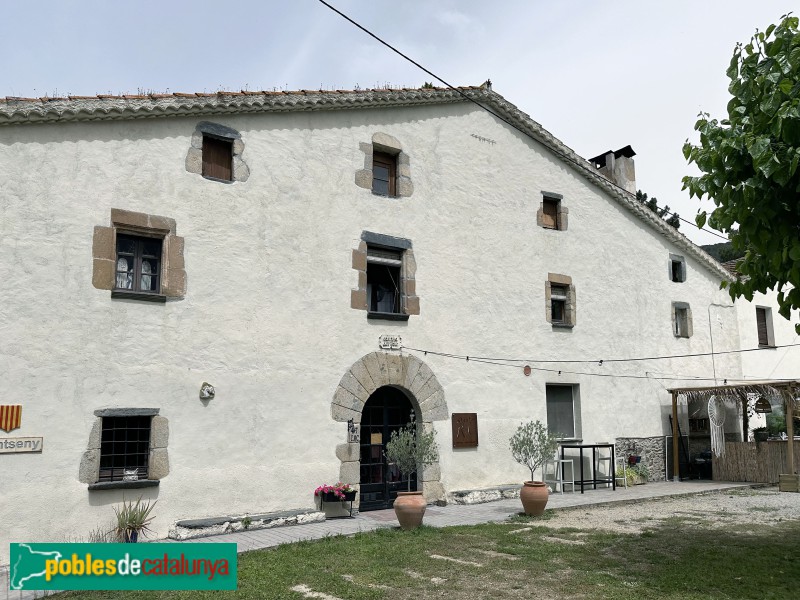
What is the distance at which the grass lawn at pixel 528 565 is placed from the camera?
6945 mm


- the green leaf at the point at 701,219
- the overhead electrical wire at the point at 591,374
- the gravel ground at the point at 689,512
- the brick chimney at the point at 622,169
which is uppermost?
the brick chimney at the point at 622,169

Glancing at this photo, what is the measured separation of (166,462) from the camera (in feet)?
32.5

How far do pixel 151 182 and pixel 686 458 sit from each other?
14.6 m

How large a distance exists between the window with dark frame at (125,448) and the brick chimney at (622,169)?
1388 cm

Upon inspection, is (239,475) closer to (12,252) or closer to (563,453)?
(12,252)

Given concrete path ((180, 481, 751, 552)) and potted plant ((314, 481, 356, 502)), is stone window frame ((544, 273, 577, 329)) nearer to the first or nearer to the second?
concrete path ((180, 481, 751, 552))

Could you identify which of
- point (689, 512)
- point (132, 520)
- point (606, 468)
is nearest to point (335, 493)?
point (132, 520)

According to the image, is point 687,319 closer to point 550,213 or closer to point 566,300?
point 566,300

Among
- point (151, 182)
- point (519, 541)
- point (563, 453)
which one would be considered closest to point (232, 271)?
point (151, 182)

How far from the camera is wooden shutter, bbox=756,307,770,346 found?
2072cm

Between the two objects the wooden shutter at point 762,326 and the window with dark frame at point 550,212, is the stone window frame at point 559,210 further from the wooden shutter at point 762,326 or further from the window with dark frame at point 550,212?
the wooden shutter at point 762,326

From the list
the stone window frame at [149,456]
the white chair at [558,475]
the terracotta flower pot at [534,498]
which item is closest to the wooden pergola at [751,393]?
the white chair at [558,475]

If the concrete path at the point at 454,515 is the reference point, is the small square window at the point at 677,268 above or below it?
above

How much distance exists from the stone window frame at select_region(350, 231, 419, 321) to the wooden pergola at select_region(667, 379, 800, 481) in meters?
8.24
